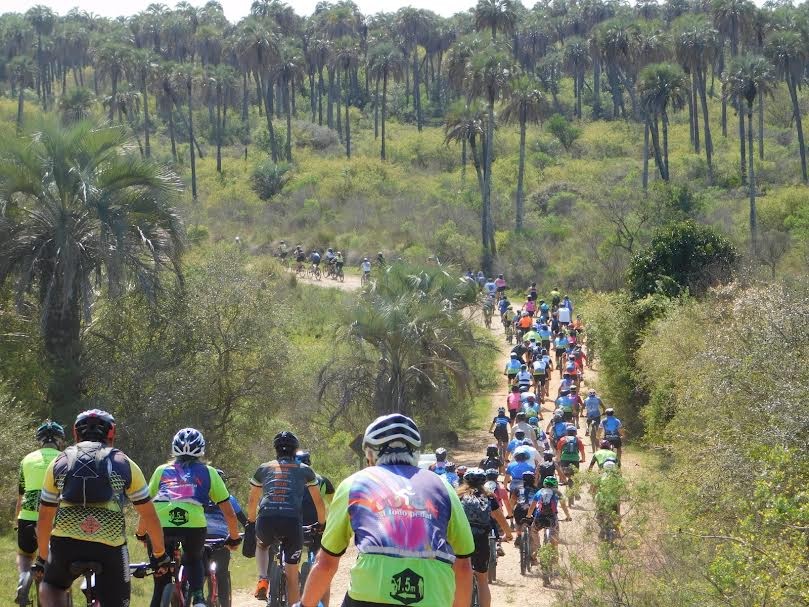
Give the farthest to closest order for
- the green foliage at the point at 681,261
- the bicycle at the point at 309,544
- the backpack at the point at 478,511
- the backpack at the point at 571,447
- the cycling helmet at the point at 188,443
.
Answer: the green foliage at the point at 681,261
the backpack at the point at 571,447
the backpack at the point at 478,511
the bicycle at the point at 309,544
the cycling helmet at the point at 188,443

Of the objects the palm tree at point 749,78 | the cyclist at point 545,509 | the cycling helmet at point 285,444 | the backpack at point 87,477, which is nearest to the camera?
the backpack at point 87,477

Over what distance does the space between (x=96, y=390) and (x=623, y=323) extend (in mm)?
12885

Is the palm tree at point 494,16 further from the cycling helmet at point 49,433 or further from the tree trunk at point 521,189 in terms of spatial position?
the cycling helmet at point 49,433

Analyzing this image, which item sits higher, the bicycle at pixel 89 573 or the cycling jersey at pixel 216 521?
the bicycle at pixel 89 573

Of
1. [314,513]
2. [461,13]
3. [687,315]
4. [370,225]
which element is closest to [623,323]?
[687,315]

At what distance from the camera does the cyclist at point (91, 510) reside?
7.00m

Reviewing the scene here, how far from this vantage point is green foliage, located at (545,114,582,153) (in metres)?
81.6

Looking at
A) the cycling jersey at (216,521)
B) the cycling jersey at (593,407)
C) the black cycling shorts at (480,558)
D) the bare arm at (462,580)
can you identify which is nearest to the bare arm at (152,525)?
the cycling jersey at (216,521)

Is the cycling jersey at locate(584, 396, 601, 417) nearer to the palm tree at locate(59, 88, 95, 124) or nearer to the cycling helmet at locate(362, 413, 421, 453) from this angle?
the cycling helmet at locate(362, 413, 421, 453)

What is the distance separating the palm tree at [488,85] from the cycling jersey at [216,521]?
45041mm

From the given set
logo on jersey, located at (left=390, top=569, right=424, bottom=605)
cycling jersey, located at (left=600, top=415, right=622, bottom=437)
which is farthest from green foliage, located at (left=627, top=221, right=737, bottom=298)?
logo on jersey, located at (left=390, top=569, right=424, bottom=605)

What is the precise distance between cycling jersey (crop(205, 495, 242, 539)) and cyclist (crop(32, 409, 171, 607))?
2.05 metres

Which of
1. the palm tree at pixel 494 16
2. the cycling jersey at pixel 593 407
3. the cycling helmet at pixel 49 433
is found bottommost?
the cycling jersey at pixel 593 407

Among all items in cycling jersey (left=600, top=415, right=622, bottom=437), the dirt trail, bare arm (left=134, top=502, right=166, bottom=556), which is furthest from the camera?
cycling jersey (left=600, top=415, right=622, bottom=437)
